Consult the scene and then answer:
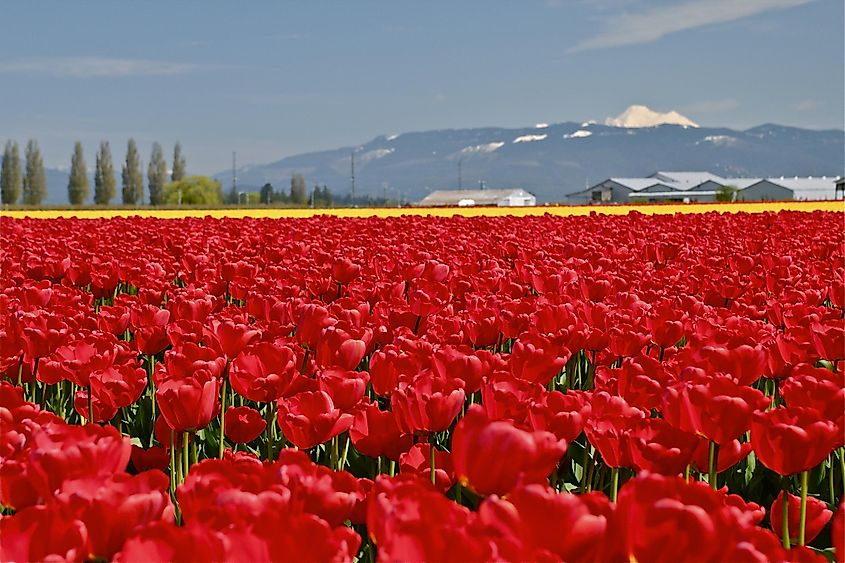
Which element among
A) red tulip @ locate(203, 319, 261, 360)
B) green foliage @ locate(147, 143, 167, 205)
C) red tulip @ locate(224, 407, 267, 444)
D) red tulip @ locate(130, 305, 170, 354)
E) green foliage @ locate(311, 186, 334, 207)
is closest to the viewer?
red tulip @ locate(224, 407, 267, 444)

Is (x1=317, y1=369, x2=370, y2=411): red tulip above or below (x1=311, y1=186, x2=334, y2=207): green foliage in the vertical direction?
below

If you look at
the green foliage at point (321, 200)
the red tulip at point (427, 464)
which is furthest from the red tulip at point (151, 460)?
the green foliage at point (321, 200)

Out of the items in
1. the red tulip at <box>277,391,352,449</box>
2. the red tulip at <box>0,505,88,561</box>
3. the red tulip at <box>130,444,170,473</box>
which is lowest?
the red tulip at <box>130,444,170,473</box>

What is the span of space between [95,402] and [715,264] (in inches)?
272

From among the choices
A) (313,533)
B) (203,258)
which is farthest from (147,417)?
(203,258)

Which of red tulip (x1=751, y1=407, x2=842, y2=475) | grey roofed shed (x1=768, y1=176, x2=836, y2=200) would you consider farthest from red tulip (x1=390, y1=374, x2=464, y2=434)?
grey roofed shed (x1=768, y1=176, x2=836, y2=200)

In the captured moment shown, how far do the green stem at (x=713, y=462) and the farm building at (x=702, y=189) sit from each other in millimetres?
151830

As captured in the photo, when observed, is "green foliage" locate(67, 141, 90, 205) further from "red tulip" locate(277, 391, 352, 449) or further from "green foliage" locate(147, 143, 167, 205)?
"red tulip" locate(277, 391, 352, 449)

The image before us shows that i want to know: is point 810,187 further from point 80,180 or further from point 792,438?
point 792,438

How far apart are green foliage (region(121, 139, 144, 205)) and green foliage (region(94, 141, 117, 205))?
234cm

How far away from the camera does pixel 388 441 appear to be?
2555mm

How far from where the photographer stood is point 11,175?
14325 cm

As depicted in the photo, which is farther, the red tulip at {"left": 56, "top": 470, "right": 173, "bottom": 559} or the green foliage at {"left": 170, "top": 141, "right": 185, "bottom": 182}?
the green foliage at {"left": 170, "top": 141, "right": 185, "bottom": 182}

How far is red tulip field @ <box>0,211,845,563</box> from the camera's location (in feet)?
4.67
